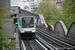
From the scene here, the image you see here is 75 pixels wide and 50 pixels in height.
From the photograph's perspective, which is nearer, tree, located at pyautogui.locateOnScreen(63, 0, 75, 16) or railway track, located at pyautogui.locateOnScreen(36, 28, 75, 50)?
railway track, located at pyautogui.locateOnScreen(36, 28, 75, 50)

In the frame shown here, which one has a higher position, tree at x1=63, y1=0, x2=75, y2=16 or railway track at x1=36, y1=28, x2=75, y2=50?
tree at x1=63, y1=0, x2=75, y2=16

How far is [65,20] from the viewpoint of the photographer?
41.5 m

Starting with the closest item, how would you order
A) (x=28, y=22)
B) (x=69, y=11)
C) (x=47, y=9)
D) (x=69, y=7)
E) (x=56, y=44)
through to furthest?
(x=56, y=44)
(x=28, y=22)
(x=69, y=7)
(x=69, y=11)
(x=47, y=9)

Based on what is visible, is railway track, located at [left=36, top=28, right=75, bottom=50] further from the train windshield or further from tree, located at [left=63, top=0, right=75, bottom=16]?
tree, located at [left=63, top=0, right=75, bottom=16]

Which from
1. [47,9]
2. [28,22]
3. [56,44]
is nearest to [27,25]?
[28,22]

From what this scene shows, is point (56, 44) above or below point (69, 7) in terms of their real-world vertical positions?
below

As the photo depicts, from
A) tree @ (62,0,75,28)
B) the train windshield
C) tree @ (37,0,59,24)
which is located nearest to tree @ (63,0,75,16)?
tree @ (62,0,75,28)

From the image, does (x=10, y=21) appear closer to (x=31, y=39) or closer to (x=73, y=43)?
(x=73, y=43)

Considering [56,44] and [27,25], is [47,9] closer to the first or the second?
[27,25]

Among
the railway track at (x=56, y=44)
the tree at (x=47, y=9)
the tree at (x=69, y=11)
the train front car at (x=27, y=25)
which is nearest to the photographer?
the railway track at (x=56, y=44)

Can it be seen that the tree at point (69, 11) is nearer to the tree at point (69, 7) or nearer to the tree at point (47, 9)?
the tree at point (69, 7)

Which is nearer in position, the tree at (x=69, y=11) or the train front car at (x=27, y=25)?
the train front car at (x=27, y=25)

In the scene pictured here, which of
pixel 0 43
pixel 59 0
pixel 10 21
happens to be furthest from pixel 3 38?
pixel 59 0

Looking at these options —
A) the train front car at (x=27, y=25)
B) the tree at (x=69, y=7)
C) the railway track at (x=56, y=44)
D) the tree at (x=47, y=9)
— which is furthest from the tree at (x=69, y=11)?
the tree at (x=47, y=9)
